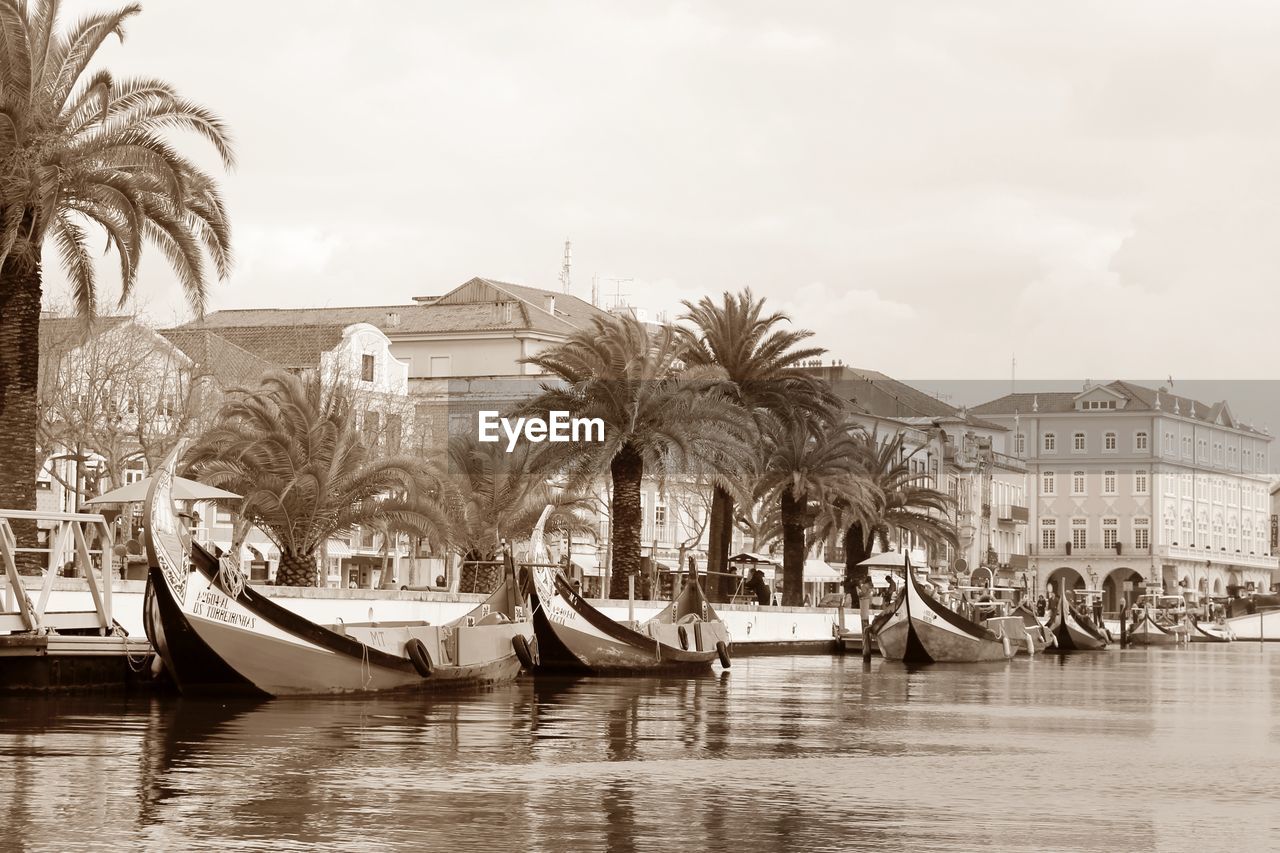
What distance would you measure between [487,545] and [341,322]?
36.7m

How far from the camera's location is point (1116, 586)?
470 feet

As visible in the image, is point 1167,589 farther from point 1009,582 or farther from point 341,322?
point 341,322

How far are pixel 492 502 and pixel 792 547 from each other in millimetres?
15152

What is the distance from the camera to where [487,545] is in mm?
55344

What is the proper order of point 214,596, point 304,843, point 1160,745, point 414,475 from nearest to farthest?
point 304,843
point 1160,745
point 214,596
point 414,475

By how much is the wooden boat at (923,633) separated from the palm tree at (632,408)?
9.46 m

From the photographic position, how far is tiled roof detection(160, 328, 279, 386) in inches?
2758

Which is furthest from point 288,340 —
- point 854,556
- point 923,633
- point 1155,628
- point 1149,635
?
point 1155,628

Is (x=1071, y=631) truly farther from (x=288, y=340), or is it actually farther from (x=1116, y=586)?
(x=1116, y=586)

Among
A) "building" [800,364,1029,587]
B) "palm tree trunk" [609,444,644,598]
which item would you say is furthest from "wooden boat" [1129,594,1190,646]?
"palm tree trunk" [609,444,644,598]

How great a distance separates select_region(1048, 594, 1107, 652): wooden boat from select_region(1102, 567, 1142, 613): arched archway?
5378cm

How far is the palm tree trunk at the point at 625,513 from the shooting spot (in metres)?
51.9

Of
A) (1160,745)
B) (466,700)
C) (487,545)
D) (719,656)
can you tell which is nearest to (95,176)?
(466,700)

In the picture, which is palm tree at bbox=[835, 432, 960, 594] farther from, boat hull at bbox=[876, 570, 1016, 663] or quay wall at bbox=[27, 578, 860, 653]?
boat hull at bbox=[876, 570, 1016, 663]
